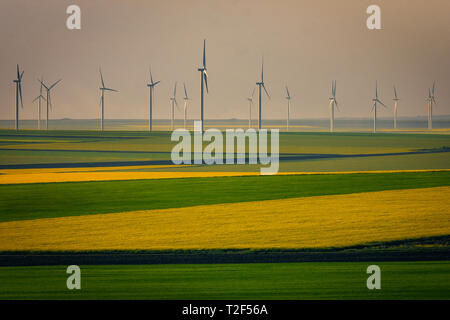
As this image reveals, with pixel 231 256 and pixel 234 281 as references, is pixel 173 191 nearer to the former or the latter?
pixel 231 256

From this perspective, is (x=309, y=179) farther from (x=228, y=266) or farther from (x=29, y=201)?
(x=228, y=266)

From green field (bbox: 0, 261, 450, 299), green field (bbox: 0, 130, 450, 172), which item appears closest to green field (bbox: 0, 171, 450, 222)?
green field (bbox: 0, 261, 450, 299)

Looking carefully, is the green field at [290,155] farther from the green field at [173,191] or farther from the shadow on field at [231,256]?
the shadow on field at [231,256]

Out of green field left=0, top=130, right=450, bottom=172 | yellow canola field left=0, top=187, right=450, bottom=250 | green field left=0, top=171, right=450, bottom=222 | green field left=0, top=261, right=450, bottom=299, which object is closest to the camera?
green field left=0, top=261, right=450, bottom=299

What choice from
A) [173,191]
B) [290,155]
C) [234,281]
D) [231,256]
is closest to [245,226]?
[231,256]

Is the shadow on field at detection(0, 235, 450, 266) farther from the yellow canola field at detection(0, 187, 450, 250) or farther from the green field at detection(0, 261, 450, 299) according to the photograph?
the yellow canola field at detection(0, 187, 450, 250)
